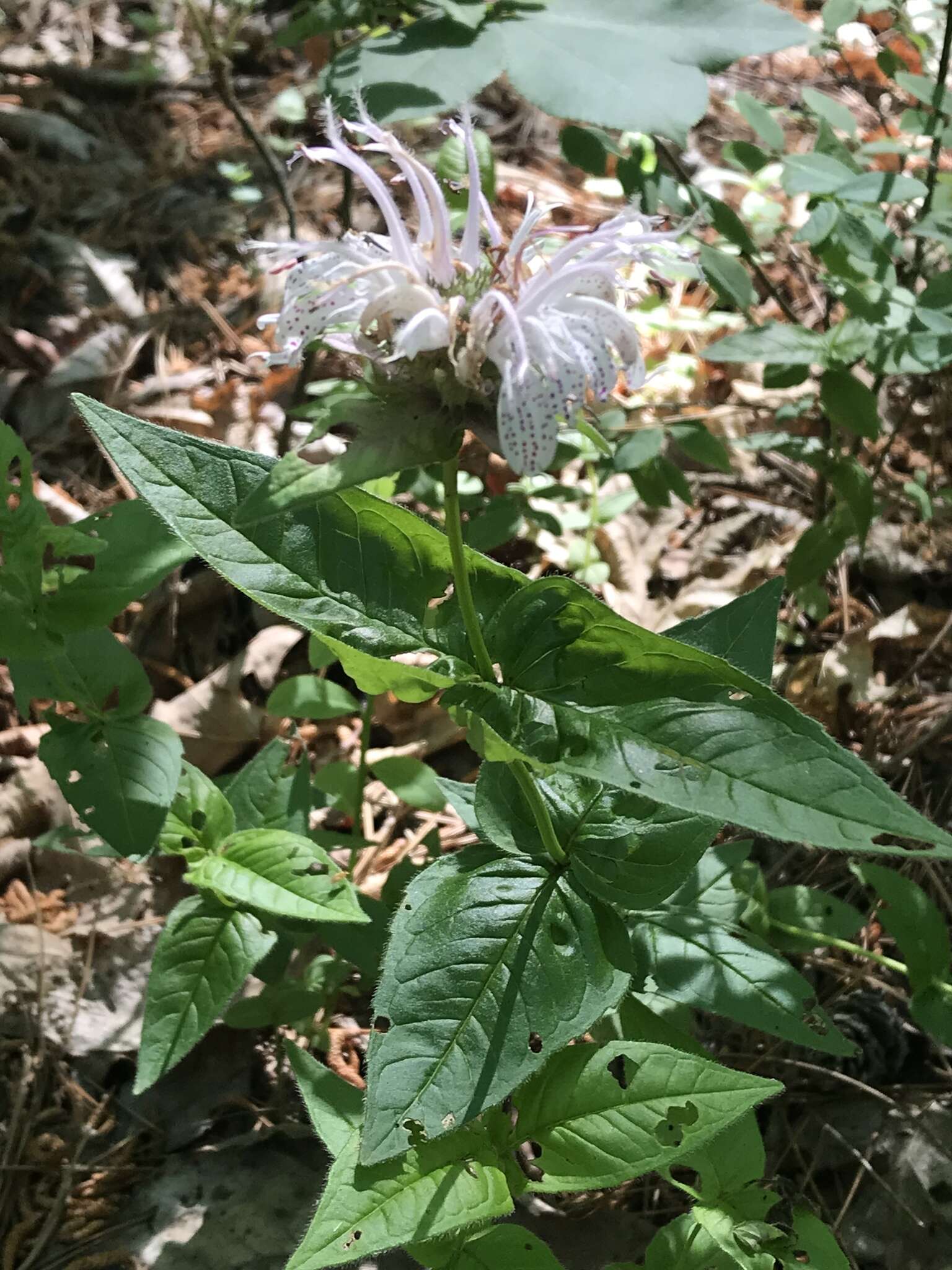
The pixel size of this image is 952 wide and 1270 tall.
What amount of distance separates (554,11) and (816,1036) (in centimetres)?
146

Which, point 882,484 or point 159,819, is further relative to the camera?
point 882,484

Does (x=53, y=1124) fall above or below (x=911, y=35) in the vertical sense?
below

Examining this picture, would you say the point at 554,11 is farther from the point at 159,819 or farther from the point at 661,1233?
the point at 661,1233

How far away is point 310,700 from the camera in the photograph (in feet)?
6.03

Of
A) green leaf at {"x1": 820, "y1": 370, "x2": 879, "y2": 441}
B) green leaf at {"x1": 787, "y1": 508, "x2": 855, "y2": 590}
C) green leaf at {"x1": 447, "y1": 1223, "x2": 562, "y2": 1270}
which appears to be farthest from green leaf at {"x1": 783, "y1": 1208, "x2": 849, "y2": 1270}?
green leaf at {"x1": 820, "y1": 370, "x2": 879, "y2": 441}

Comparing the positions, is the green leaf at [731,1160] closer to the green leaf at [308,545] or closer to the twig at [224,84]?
the green leaf at [308,545]

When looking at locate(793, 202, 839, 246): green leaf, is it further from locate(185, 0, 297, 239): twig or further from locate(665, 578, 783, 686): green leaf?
locate(185, 0, 297, 239): twig

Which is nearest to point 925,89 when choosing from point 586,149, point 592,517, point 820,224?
point 820,224

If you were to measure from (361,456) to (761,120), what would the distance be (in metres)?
1.47

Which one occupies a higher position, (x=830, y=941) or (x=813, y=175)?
(x=813, y=175)

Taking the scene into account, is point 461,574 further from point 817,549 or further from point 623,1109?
point 817,549

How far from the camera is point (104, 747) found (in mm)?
1513

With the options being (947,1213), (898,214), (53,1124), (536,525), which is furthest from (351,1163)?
(898,214)

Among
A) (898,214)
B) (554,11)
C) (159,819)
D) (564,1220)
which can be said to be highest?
(554,11)
